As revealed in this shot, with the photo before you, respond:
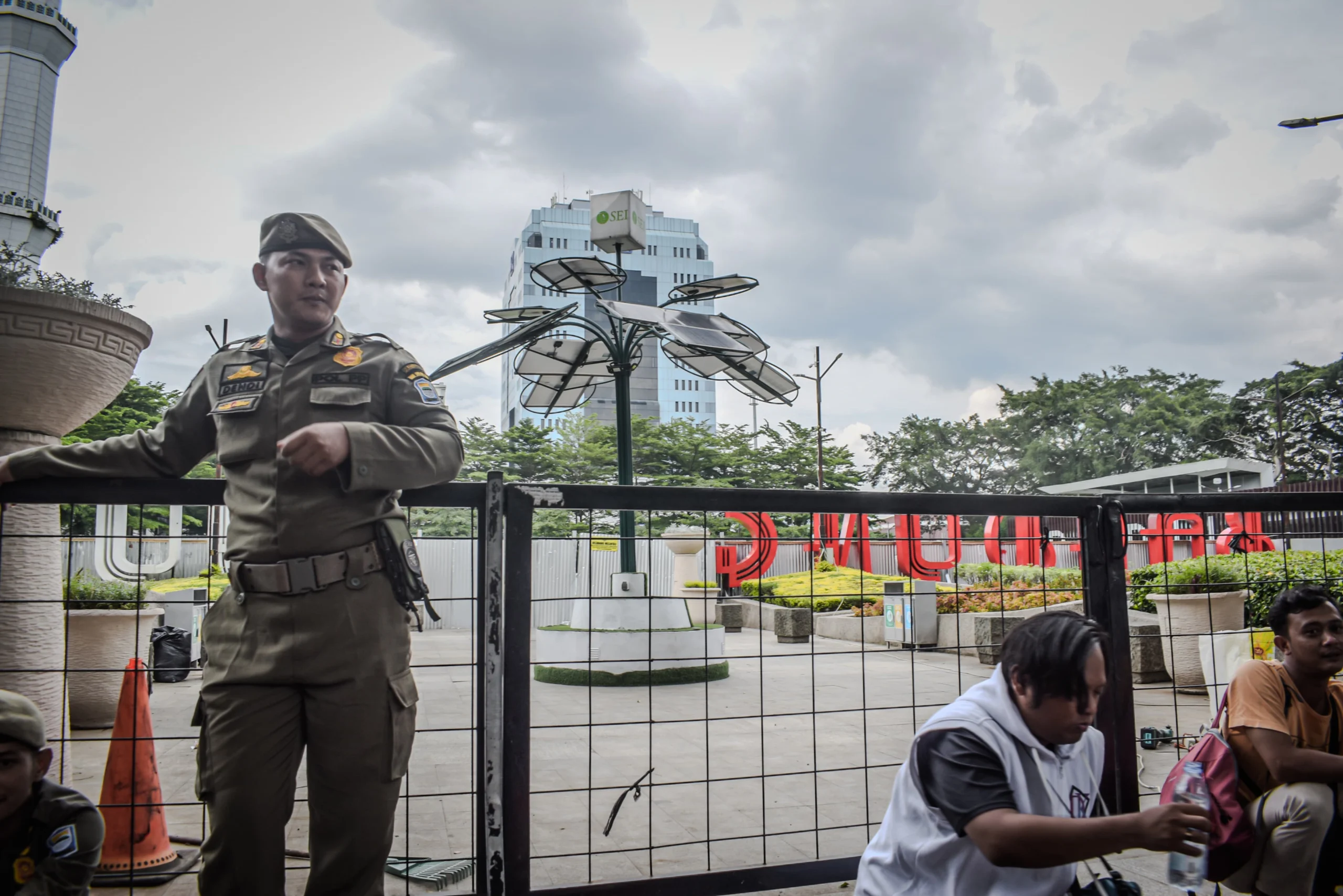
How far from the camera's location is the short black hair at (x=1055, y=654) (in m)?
1.68

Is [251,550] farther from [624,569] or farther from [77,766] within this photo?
[624,569]

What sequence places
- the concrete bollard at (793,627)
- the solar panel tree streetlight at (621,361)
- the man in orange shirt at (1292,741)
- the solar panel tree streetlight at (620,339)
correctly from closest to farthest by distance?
the man in orange shirt at (1292,741) < the solar panel tree streetlight at (621,361) < the solar panel tree streetlight at (620,339) < the concrete bollard at (793,627)

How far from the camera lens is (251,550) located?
2.08 meters

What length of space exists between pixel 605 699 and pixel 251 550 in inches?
240

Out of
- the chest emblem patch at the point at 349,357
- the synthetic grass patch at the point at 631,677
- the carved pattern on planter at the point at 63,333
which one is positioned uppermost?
the carved pattern on planter at the point at 63,333

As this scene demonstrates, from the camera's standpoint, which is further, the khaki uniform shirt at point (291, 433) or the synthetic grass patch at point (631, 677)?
the synthetic grass patch at point (631, 677)

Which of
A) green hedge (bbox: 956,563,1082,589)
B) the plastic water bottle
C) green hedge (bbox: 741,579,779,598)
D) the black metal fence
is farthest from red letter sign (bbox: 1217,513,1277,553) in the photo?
the plastic water bottle

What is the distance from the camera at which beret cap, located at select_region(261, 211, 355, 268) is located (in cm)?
222

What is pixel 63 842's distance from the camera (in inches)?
78.1

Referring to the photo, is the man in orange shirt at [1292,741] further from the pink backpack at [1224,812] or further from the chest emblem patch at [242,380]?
the chest emblem patch at [242,380]

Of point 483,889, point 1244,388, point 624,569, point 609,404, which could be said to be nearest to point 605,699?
point 624,569

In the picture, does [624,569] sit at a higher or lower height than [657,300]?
lower

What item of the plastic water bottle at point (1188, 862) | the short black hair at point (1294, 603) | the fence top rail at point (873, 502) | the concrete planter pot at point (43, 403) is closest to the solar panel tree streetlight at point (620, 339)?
the concrete planter pot at point (43, 403)

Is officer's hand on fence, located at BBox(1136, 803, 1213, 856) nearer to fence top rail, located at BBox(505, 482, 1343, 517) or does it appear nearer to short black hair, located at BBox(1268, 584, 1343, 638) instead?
fence top rail, located at BBox(505, 482, 1343, 517)
